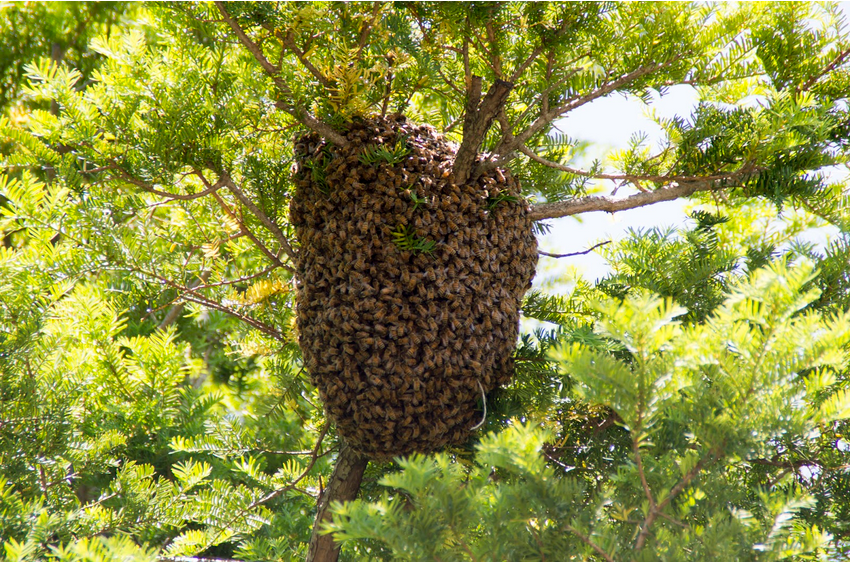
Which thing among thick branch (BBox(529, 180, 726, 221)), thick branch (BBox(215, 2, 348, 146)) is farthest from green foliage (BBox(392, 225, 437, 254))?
thick branch (BBox(529, 180, 726, 221))

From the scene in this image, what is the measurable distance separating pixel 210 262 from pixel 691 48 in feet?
4.73

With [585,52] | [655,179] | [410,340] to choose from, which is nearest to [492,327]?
[410,340]

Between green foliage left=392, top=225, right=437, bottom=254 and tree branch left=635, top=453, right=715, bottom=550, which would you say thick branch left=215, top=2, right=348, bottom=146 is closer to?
green foliage left=392, top=225, right=437, bottom=254

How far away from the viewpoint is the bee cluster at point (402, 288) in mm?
1378

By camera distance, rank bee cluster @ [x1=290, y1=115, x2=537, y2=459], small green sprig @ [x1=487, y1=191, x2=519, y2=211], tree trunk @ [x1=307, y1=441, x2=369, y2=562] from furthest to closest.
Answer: tree trunk @ [x1=307, y1=441, x2=369, y2=562]
small green sprig @ [x1=487, y1=191, x2=519, y2=211]
bee cluster @ [x1=290, y1=115, x2=537, y2=459]

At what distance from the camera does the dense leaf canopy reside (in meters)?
0.97

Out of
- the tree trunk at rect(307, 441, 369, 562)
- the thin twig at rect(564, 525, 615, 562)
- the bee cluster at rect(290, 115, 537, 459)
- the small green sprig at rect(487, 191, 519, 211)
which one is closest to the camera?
the thin twig at rect(564, 525, 615, 562)

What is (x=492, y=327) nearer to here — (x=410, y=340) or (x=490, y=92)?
(x=410, y=340)

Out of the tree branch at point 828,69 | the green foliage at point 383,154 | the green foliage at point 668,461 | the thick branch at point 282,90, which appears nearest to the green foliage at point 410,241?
the green foliage at point 383,154

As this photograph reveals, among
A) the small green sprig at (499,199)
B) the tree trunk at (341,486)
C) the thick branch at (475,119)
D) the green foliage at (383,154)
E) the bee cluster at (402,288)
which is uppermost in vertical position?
the thick branch at (475,119)

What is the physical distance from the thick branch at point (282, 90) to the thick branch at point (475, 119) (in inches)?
10.8

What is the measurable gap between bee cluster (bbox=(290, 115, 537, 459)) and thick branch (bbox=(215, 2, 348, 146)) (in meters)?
0.04

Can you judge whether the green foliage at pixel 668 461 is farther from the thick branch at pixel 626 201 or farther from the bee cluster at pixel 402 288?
the thick branch at pixel 626 201

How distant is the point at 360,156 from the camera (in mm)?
1438
